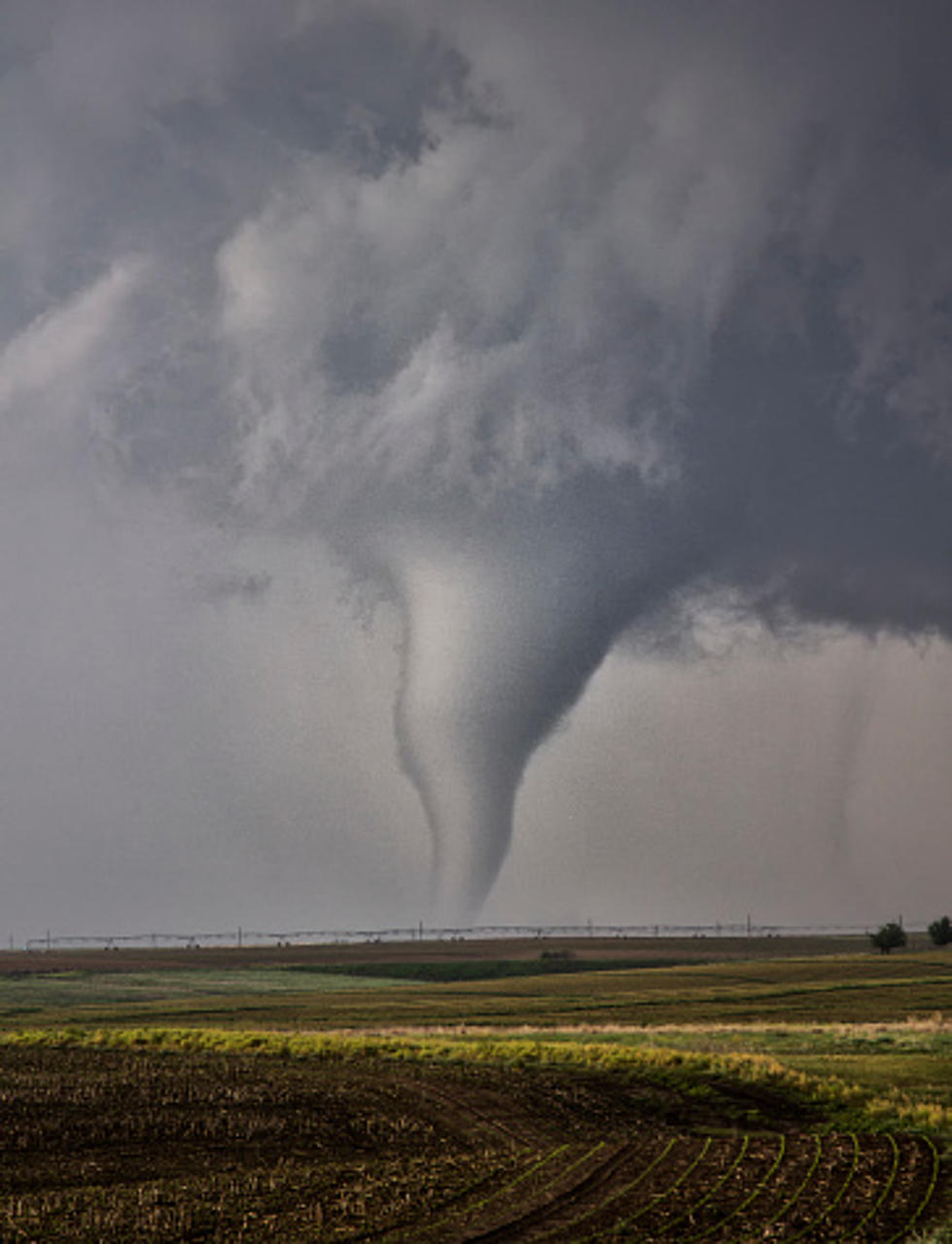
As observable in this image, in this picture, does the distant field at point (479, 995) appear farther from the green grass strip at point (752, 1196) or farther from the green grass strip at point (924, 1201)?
the green grass strip at point (924, 1201)

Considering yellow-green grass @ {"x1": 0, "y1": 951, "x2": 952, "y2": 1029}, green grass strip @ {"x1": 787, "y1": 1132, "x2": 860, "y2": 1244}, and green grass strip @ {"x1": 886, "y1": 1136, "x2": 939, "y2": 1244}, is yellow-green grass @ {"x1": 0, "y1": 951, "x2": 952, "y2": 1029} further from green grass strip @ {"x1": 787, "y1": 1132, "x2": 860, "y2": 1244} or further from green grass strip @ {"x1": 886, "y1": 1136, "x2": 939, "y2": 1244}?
green grass strip @ {"x1": 886, "y1": 1136, "x2": 939, "y2": 1244}

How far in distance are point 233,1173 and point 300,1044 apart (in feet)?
91.6

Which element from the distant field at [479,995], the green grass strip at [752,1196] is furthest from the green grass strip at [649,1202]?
the distant field at [479,995]

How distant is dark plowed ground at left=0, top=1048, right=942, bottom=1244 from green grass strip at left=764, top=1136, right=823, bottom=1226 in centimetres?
8

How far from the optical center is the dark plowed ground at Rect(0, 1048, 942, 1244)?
25.8 meters

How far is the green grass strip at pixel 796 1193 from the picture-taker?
85.4 ft

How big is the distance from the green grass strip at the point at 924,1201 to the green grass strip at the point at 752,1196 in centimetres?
326

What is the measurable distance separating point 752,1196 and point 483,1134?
33.2ft

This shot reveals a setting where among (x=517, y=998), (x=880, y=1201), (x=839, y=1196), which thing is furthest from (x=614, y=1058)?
(x=517, y=998)

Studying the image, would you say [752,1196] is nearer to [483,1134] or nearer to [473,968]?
[483,1134]

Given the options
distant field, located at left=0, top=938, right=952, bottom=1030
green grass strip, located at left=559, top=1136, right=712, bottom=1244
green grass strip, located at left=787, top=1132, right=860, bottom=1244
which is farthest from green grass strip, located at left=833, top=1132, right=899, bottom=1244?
distant field, located at left=0, top=938, right=952, bottom=1030

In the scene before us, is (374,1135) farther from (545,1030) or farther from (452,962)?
(452,962)

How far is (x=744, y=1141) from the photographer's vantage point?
34.6 m

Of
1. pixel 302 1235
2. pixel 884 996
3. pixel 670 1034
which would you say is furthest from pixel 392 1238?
pixel 884 996
